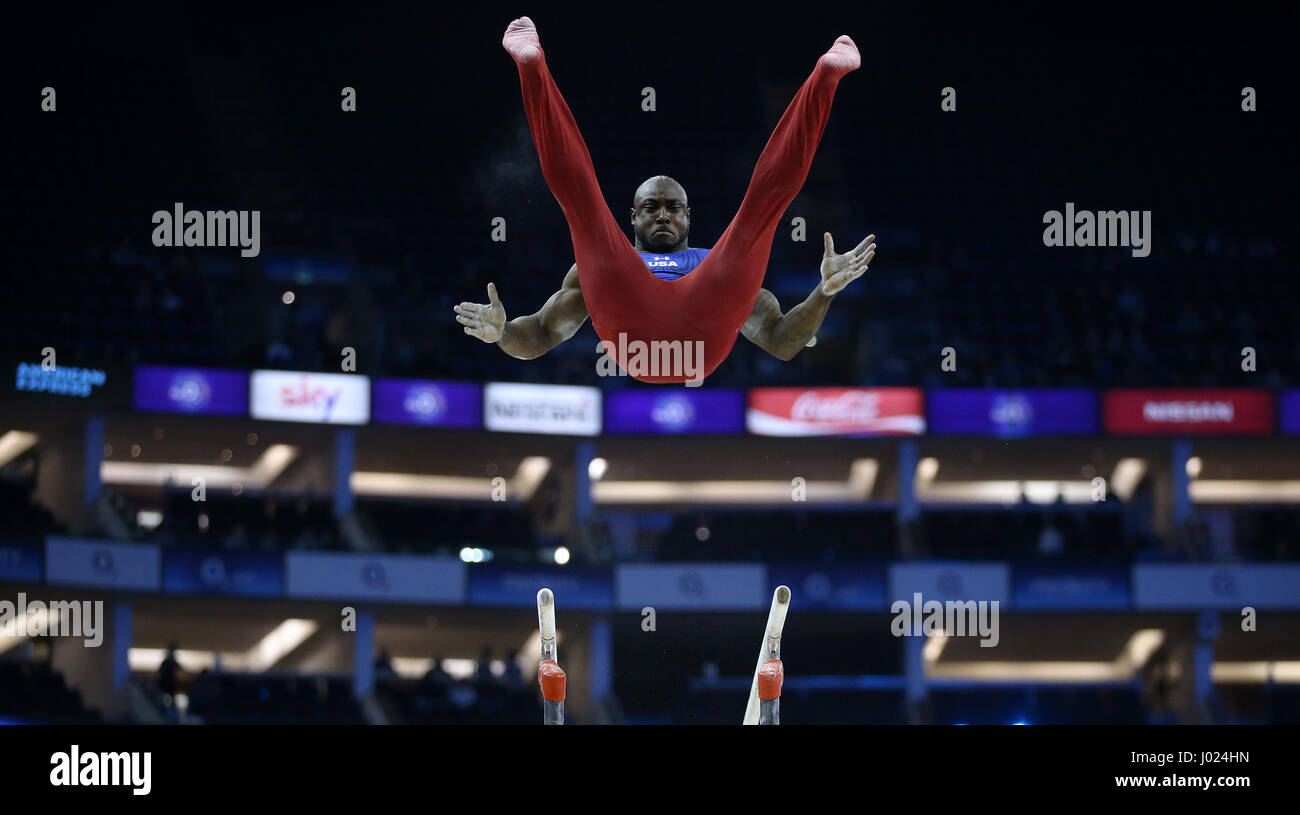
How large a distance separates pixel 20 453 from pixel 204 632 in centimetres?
333

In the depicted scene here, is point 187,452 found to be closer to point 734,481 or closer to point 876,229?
point 734,481

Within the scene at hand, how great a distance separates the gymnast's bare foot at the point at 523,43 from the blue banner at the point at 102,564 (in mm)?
12262

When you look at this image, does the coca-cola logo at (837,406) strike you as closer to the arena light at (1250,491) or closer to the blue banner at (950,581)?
the blue banner at (950,581)

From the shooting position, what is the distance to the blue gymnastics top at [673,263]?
6.12 m

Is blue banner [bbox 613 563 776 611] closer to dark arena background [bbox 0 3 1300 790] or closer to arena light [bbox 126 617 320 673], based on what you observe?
dark arena background [bbox 0 3 1300 790]

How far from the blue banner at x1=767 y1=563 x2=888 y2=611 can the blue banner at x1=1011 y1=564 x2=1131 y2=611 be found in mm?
1779

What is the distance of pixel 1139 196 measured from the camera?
61.8 feet

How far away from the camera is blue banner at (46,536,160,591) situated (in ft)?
53.7

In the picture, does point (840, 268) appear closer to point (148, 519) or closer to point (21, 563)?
point (21, 563)

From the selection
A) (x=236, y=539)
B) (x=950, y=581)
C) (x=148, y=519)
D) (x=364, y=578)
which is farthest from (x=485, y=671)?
(x=950, y=581)

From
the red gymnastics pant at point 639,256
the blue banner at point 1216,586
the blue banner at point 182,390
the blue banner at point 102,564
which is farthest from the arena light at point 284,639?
the red gymnastics pant at point 639,256

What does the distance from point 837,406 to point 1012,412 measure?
2122 mm
